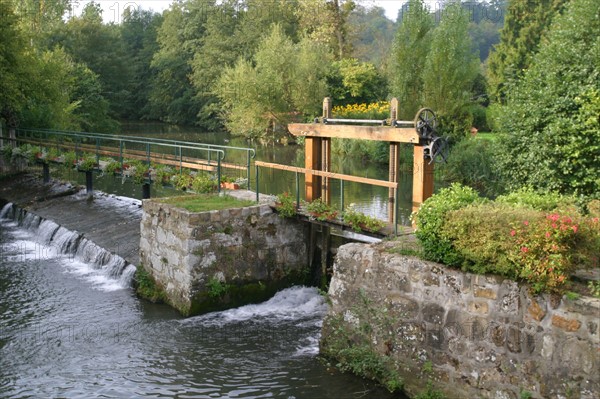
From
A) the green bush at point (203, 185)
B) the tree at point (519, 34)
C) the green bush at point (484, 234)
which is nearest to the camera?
the green bush at point (484, 234)

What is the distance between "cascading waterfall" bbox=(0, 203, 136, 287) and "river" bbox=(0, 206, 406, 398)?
0.06 m

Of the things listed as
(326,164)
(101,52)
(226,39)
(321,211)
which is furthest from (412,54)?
(101,52)

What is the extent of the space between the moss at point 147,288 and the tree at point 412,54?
21.0 m

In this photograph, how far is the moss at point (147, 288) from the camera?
12.4 metres

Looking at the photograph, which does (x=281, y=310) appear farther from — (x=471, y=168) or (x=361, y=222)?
(x=471, y=168)

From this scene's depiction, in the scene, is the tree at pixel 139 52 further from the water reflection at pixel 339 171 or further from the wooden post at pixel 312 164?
the wooden post at pixel 312 164

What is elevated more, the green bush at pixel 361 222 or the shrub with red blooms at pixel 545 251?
the shrub with red blooms at pixel 545 251

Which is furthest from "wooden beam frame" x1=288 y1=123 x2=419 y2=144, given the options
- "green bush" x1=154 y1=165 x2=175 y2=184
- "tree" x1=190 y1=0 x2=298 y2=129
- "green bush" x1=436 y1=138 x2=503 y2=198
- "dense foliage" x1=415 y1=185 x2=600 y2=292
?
"tree" x1=190 y1=0 x2=298 y2=129

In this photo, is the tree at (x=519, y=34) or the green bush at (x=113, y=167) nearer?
the green bush at (x=113, y=167)

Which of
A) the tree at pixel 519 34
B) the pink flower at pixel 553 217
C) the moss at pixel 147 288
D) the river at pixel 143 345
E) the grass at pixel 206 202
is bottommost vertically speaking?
the river at pixel 143 345

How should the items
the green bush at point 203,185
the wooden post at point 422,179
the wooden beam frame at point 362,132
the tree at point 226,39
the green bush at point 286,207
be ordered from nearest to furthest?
the wooden post at point 422,179
the wooden beam frame at point 362,132
the green bush at point 286,207
the green bush at point 203,185
the tree at point 226,39

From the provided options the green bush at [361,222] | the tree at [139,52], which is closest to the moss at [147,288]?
the green bush at [361,222]

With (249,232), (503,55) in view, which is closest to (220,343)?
(249,232)

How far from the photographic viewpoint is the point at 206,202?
12.5 meters
